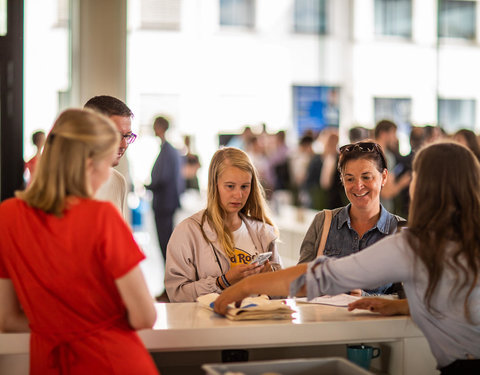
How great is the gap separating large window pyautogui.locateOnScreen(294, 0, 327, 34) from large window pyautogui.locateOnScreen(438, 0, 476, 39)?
138 inches

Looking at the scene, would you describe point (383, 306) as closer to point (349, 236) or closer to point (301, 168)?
point (349, 236)

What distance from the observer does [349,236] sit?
3209 millimetres

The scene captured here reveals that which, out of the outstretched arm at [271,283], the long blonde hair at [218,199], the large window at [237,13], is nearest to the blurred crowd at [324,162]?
the long blonde hair at [218,199]

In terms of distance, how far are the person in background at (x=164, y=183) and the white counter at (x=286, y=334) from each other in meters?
4.91

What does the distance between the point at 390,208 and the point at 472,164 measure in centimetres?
565

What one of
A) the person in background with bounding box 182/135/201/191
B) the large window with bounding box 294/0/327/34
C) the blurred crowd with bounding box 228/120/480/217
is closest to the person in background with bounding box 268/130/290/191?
the blurred crowd with bounding box 228/120/480/217

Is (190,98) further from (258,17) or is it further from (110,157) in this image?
(110,157)

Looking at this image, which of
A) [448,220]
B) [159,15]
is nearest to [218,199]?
[448,220]

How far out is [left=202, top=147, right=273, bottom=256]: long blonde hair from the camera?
319cm

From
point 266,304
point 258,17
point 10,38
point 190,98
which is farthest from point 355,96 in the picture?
point 266,304

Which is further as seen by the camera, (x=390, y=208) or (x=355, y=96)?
(x=355, y=96)

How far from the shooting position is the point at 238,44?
531 inches

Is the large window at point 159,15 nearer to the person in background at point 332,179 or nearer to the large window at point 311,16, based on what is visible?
the large window at point 311,16

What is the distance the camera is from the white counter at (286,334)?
2.29 metres
